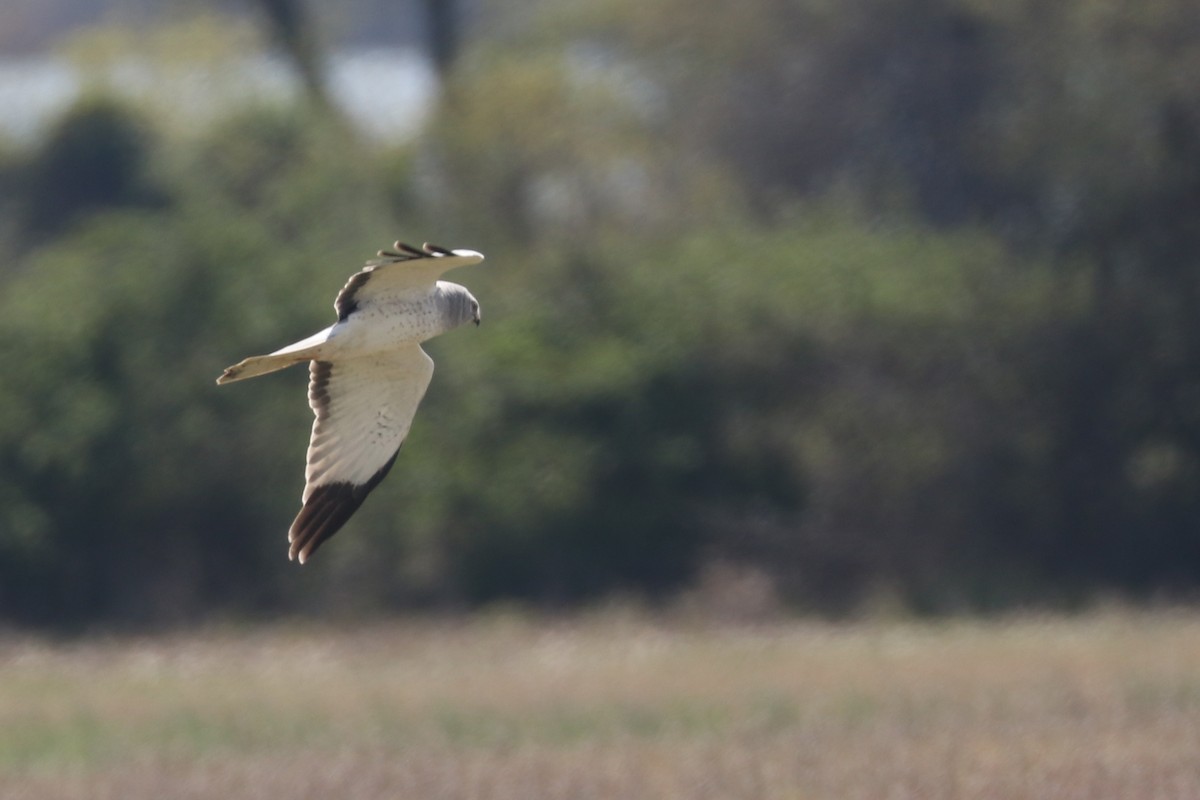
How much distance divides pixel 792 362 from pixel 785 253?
4.35 ft

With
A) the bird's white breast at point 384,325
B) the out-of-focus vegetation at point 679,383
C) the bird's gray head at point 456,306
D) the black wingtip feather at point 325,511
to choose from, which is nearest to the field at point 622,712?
the out-of-focus vegetation at point 679,383

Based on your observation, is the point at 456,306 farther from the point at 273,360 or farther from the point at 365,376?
the point at 273,360

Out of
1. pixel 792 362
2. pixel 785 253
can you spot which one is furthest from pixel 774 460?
pixel 785 253

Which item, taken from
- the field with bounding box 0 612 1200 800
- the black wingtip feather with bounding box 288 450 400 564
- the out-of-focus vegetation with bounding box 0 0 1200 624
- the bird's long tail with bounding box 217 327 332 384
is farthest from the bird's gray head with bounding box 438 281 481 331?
the out-of-focus vegetation with bounding box 0 0 1200 624

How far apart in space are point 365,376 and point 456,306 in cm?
59

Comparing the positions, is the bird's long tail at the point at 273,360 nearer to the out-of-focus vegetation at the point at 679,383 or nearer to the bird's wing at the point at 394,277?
the bird's wing at the point at 394,277

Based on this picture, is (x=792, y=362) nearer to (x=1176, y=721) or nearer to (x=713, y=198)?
(x=713, y=198)

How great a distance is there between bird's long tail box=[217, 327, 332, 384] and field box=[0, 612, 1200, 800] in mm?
3009

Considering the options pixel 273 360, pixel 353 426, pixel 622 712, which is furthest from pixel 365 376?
pixel 622 712

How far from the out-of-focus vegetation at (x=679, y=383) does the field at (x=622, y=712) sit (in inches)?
71.9

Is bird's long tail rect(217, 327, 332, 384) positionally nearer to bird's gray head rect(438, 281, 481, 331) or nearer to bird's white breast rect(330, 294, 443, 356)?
bird's white breast rect(330, 294, 443, 356)

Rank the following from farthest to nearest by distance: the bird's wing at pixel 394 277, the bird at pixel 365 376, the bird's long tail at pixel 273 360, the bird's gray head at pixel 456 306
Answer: the bird's gray head at pixel 456 306 < the bird at pixel 365 376 < the bird's long tail at pixel 273 360 < the bird's wing at pixel 394 277

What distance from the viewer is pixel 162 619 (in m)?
16.6

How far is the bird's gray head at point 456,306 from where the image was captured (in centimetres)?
672
